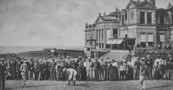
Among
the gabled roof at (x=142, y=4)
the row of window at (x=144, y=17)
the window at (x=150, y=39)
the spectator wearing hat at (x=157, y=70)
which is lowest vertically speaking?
the spectator wearing hat at (x=157, y=70)

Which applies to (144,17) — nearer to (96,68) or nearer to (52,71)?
(96,68)

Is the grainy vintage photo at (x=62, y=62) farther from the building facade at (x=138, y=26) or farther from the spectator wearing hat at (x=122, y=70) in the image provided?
the building facade at (x=138, y=26)

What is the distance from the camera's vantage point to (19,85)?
30.6 ft

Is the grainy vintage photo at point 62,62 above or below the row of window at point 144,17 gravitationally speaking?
below

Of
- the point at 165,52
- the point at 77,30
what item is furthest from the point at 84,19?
the point at 165,52

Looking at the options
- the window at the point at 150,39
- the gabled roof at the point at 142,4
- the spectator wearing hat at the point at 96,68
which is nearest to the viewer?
the spectator wearing hat at the point at 96,68

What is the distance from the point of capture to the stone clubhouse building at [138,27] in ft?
74.7

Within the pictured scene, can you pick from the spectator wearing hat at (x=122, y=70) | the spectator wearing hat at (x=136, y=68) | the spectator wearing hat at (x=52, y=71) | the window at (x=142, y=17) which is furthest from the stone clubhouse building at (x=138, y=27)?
the spectator wearing hat at (x=52, y=71)

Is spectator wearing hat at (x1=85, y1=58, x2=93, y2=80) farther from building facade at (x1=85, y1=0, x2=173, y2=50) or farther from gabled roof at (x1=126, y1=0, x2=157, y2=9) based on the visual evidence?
gabled roof at (x1=126, y1=0, x2=157, y2=9)

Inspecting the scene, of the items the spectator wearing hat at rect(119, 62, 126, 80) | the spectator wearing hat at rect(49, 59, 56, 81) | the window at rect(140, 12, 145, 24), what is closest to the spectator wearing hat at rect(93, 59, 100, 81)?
the spectator wearing hat at rect(119, 62, 126, 80)

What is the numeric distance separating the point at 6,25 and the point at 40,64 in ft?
7.92

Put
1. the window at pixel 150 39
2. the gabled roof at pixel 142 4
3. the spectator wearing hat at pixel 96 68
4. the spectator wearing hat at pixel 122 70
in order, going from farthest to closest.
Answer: the window at pixel 150 39
the gabled roof at pixel 142 4
the spectator wearing hat at pixel 122 70
the spectator wearing hat at pixel 96 68

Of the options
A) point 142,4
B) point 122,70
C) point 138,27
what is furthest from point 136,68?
point 142,4

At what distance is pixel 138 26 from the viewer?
22.8m
